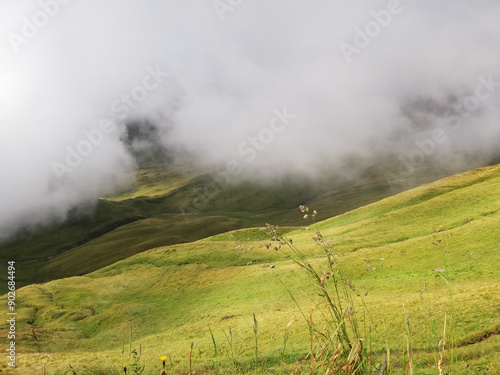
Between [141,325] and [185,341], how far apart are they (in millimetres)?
14215

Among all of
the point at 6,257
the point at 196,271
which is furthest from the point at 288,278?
the point at 6,257

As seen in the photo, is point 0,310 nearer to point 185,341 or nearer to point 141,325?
point 141,325

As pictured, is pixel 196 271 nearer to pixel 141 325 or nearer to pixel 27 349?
pixel 141 325

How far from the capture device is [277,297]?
37.3 metres

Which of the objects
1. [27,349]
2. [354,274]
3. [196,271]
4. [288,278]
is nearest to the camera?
[27,349]

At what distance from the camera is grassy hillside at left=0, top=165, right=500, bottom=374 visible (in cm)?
1803

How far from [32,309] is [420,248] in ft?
210

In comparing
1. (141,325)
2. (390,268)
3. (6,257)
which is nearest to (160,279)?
(141,325)

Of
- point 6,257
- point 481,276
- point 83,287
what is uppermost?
point 6,257

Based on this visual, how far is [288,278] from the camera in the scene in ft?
136

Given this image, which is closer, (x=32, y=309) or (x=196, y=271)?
(x=32, y=309)

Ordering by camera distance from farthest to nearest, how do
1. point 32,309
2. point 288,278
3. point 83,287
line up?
point 83,287 < point 32,309 < point 288,278

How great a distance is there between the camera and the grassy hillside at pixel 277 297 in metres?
18.0

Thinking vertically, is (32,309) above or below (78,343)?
above
